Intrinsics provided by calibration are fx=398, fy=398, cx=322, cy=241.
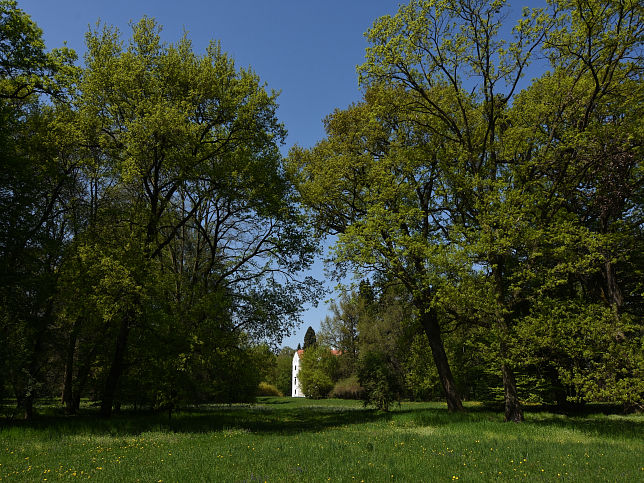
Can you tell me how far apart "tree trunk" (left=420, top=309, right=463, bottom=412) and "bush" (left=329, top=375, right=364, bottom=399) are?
3879cm

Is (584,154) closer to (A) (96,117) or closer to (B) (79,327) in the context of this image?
(A) (96,117)

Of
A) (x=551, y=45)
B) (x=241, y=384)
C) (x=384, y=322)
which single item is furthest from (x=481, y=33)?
(x=384, y=322)

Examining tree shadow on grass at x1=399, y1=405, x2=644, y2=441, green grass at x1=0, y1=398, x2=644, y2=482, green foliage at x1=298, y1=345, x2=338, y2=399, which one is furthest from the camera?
green foliage at x1=298, y1=345, x2=338, y2=399

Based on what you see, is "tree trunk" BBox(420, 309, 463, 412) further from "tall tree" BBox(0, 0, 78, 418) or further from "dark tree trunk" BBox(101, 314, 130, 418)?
"tall tree" BBox(0, 0, 78, 418)

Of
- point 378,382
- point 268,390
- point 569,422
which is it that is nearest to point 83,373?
point 378,382

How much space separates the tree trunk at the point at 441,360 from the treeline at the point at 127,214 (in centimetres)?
748

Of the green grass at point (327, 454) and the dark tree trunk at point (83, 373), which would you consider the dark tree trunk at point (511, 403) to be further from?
the dark tree trunk at point (83, 373)

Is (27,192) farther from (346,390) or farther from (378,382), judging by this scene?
(346,390)

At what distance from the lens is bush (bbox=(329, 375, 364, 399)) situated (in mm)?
58250

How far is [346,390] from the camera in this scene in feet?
200

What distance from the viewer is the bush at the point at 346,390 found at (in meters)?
58.2

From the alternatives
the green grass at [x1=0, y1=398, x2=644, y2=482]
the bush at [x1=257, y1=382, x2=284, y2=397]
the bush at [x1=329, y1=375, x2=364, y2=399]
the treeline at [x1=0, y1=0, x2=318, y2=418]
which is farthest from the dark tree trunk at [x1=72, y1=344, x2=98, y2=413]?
the bush at [x1=257, y1=382, x2=284, y2=397]

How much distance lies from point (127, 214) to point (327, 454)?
15.6 m

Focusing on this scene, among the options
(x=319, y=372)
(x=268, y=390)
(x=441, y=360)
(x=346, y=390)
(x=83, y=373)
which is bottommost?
(x=268, y=390)
